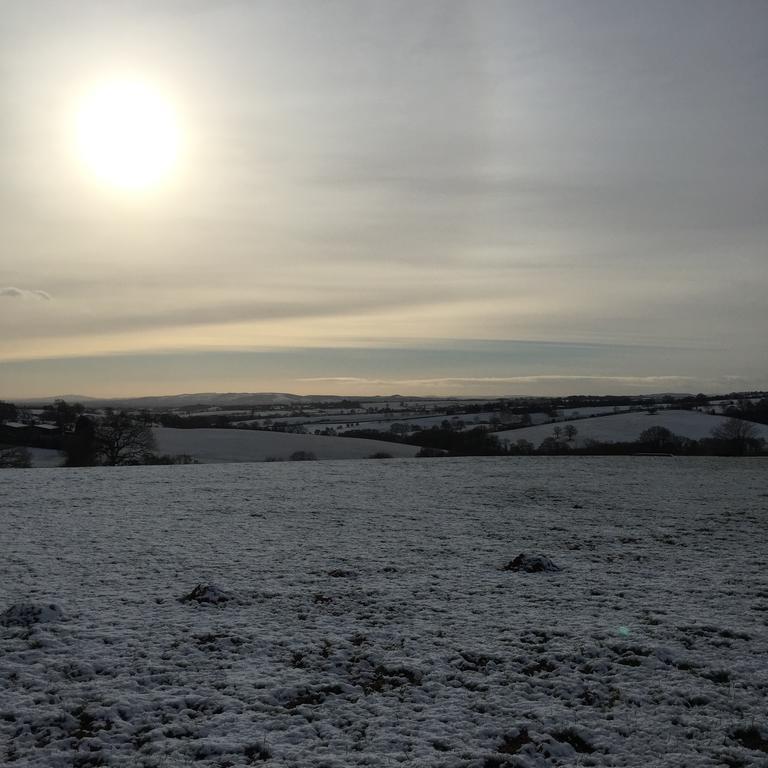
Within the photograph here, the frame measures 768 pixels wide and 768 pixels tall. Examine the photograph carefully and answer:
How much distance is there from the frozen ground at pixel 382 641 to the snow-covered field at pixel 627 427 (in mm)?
79732

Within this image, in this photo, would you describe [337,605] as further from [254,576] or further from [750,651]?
[750,651]

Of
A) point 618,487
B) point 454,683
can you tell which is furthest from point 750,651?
point 618,487

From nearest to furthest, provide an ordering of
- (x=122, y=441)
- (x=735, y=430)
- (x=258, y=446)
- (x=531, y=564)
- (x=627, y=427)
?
1. (x=531, y=564)
2. (x=122, y=441)
3. (x=735, y=430)
4. (x=258, y=446)
5. (x=627, y=427)

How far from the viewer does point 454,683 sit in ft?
31.2

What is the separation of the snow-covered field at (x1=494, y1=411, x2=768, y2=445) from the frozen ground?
79732 mm

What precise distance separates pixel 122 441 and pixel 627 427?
Result: 90369 millimetres

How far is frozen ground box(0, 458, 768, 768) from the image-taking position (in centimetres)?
785

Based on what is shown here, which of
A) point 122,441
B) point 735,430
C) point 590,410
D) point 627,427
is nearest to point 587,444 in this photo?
point 735,430

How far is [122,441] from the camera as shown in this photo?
64.6 meters

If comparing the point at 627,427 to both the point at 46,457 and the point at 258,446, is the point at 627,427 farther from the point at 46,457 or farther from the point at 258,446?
the point at 46,457

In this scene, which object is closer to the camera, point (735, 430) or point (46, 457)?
point (46, 457)

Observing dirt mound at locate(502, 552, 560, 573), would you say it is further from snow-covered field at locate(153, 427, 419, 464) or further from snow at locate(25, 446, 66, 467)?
snow at locate(25, 446, 66, 467)


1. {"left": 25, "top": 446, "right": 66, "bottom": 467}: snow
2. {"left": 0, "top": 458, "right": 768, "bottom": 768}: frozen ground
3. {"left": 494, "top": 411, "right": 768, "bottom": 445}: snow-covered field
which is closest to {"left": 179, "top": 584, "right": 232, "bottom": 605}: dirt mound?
{"left": 0, "top": 458, "right": 768, "bottom": 768}: frozen ground

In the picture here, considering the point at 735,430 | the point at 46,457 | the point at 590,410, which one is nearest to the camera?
the point at 46,457
